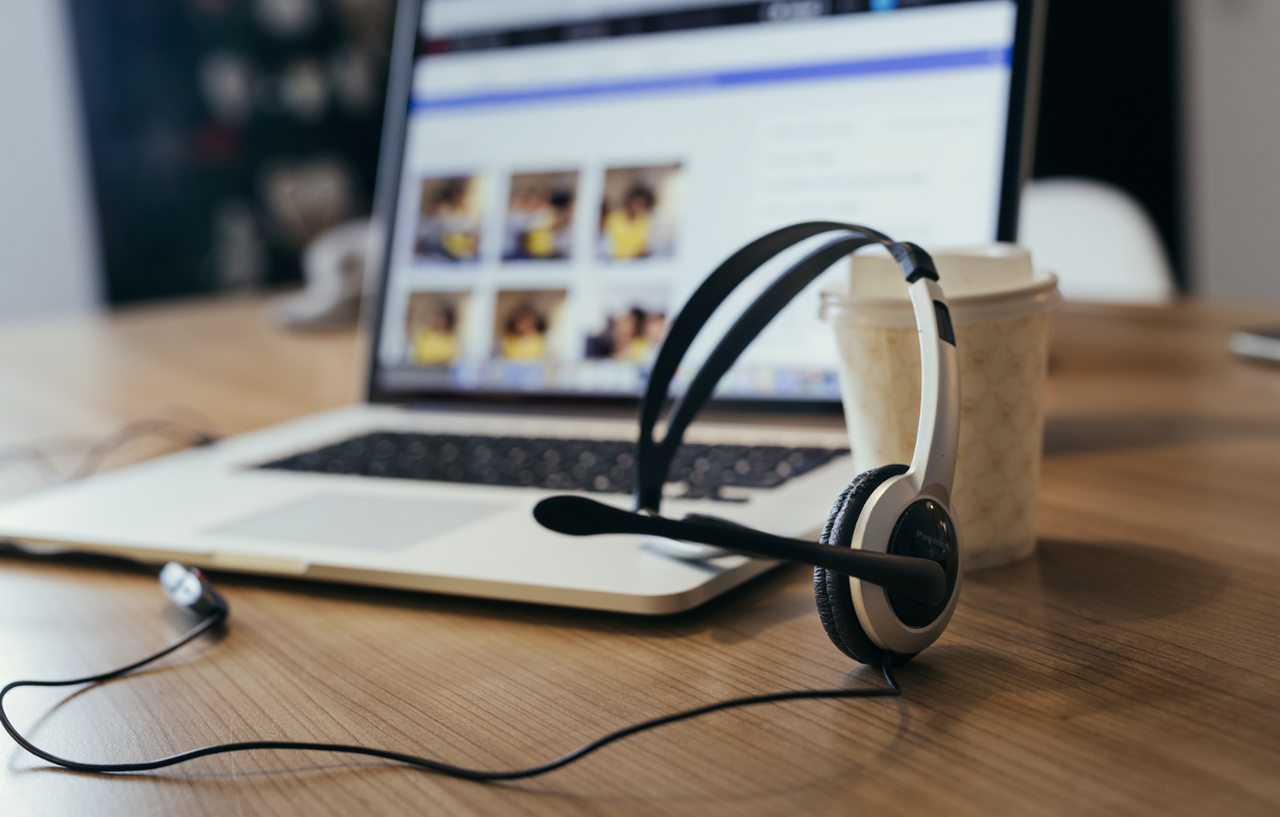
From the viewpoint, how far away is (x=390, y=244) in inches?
33.4

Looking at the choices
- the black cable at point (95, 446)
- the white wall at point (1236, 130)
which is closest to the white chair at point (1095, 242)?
the black cable at point (95, 446)

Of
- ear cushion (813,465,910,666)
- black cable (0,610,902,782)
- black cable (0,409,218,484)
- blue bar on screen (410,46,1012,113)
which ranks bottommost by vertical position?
black cable (0,409,218,484)

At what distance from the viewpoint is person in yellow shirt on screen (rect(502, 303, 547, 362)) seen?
2.60 feet

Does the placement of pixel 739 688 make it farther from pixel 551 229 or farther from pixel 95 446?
pixel 95 446

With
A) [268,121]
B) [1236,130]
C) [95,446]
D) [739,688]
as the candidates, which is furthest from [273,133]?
[739,688]

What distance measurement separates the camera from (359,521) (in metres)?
0.56

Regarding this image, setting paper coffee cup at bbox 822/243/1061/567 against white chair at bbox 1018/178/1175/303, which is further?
white chair at bbox 1018/178/1175/303

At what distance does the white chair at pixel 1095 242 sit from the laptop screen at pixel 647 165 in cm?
66

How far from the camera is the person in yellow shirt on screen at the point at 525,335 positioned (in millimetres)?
792

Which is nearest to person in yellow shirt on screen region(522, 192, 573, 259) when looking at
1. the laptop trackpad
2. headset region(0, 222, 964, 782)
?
the laptop trackpad

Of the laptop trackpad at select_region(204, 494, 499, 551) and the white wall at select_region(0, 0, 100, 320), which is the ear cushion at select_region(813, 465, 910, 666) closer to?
the laptop trackpad at select_region(204, 494, 499, 551)

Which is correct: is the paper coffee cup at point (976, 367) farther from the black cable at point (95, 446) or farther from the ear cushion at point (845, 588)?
the black cable at point (95, 446)

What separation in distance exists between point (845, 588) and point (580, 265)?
18.3 inches

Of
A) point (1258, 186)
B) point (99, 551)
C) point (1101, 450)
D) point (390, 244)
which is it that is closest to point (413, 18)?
point (390, 244)
